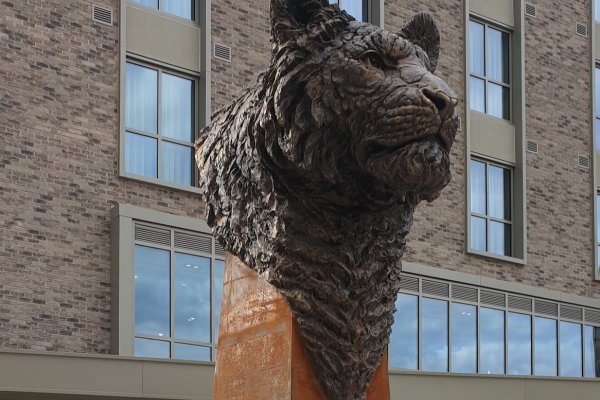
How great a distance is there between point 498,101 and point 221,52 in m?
8.40

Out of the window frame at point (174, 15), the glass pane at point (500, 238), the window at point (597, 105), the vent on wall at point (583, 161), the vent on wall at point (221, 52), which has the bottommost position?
the glass pane at point (500, 238)

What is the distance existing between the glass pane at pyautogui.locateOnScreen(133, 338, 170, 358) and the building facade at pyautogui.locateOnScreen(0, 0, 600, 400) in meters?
0.02

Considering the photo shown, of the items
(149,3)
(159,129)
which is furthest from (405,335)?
(149,3)

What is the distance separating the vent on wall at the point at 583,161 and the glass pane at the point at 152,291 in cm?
1263

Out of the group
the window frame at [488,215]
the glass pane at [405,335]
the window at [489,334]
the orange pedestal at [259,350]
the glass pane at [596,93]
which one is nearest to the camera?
the orange pedestal at [259,350]

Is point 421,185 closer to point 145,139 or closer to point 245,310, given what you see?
point 245,310

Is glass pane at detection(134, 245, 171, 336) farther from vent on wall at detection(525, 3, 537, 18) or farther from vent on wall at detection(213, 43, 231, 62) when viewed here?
vent on wall at detection(525, 3, 537, 18)

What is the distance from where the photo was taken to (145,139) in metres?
24.1

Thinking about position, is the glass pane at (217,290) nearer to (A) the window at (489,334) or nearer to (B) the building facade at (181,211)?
(B) the building facade at (181,211)

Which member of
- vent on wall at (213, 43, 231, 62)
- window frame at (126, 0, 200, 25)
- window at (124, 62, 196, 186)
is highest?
window frame at (126, 0, 200, 25)

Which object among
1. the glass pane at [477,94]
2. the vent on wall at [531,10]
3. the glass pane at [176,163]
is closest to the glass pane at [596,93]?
the vent on wall at [531,10]

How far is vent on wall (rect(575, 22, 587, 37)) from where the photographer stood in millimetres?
33250

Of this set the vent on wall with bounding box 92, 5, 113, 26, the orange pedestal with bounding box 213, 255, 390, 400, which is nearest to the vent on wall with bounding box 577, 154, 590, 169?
the vent on wall with bounding box 92, 5, 113, 26

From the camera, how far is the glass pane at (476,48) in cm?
3084
